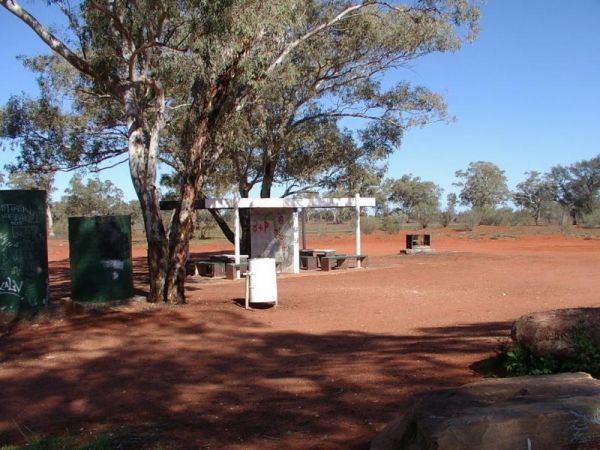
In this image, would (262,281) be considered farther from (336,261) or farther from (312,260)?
(336,261)

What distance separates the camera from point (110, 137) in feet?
67.8

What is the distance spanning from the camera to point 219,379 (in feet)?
22.7

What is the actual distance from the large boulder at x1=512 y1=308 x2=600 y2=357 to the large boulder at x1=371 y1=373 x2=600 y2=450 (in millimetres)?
1753

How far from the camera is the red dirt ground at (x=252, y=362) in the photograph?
5.18 metres

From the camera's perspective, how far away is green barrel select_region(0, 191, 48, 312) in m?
10.1

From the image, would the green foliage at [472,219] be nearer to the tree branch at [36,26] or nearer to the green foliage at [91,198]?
the green foliage at [91,198]

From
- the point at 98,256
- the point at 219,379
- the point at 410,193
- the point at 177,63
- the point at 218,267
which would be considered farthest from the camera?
the point at 410,193

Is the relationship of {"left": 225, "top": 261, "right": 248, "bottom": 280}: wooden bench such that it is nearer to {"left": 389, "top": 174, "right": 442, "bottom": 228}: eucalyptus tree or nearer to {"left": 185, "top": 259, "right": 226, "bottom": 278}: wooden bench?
{"left": 185, "top": 259, "right": 226, "bottom": 278}: wooden bench

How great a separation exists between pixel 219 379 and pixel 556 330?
3.44 metres

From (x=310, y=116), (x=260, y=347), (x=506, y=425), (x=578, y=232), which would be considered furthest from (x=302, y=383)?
(x=578, y=232)

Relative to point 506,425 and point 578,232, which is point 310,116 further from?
point 578,232

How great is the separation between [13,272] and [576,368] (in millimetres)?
8328

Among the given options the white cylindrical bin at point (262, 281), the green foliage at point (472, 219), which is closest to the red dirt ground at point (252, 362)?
the white cylindrical bin at point (262, 281)

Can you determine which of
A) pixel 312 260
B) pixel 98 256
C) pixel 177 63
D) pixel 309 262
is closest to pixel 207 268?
pixel 309 262
